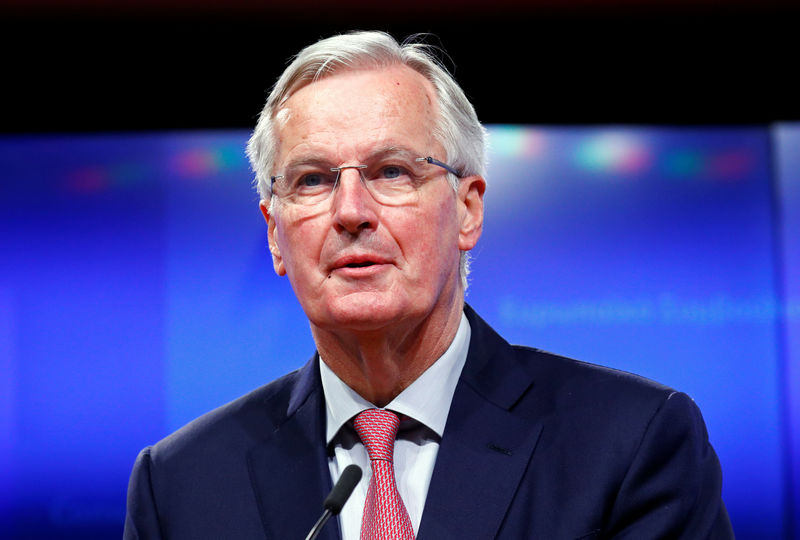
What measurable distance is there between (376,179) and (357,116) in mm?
124

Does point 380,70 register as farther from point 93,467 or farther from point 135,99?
point 93,467

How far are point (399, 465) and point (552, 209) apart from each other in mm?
1852

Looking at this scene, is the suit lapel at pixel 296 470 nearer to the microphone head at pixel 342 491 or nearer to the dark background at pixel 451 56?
the microphone head at pixel 342 491

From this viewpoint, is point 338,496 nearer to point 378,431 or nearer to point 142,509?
point 378,431

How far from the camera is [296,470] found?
5.50ft

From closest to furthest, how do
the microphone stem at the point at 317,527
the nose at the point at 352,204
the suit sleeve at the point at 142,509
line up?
the microphone stem at the point at 317,527
the nose at the point at 352,204
the suit sleeve at the point at 142,509

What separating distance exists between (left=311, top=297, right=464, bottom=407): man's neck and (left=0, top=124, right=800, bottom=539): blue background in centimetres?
155

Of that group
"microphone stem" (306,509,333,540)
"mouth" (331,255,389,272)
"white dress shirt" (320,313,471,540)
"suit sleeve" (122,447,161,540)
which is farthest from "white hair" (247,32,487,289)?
"microphone stem" (306,509,333,540)

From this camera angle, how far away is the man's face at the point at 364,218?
160 centimetres

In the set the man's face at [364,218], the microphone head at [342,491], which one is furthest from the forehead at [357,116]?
the microphone head at [342,491]

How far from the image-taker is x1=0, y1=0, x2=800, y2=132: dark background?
129 inches

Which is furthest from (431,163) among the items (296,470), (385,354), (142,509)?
(142,509)

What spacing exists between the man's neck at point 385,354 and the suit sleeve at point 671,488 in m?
0.44

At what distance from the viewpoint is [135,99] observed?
3.39m
